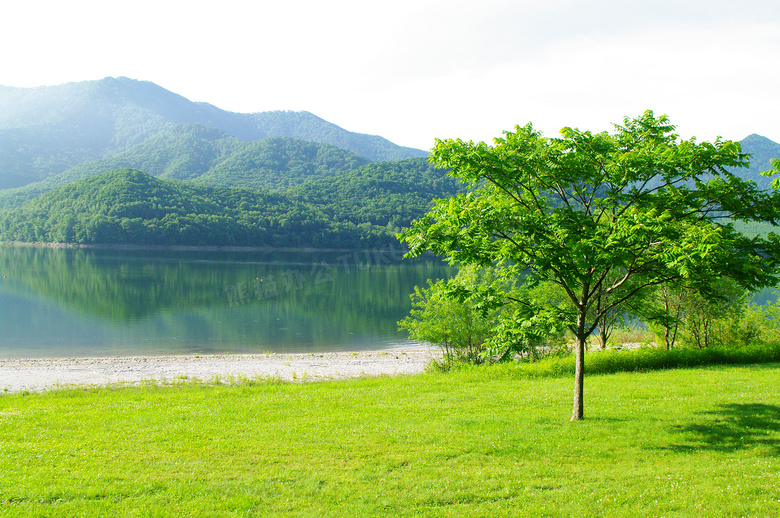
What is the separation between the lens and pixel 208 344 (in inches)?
1234

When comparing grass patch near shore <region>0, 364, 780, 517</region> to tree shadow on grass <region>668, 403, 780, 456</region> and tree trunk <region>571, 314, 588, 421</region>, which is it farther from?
tree trunk <region>571, 314, 588, 421</region>

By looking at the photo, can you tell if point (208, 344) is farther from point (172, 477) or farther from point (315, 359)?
point (172, 477)

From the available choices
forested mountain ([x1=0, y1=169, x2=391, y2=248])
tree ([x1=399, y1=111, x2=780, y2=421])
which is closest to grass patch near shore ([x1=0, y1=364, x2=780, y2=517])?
tree ([x1=399, y1=111, x2=780, y2=421])

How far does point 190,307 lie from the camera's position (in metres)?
43.7

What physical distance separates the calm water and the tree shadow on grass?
23.7m

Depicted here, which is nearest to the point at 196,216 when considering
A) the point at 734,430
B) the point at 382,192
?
the point at 382,192

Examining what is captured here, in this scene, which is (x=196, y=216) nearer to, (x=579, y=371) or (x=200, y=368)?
(x=200, y=368)

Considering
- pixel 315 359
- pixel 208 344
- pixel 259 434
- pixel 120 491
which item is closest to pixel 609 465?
pixel 259 434

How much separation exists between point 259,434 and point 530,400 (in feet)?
20.2

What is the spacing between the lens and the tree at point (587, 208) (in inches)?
318

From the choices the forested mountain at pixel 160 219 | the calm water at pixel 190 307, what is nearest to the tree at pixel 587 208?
the calm water at pixel 190 307

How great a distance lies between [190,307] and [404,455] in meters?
40.2

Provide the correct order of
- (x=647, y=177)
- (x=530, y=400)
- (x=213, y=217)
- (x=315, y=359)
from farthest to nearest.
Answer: (x=213, y=217), (x=315, y=359), (x=530, y=400), (x=647, y=177)

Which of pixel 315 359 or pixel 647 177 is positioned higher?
pixel 647 177
